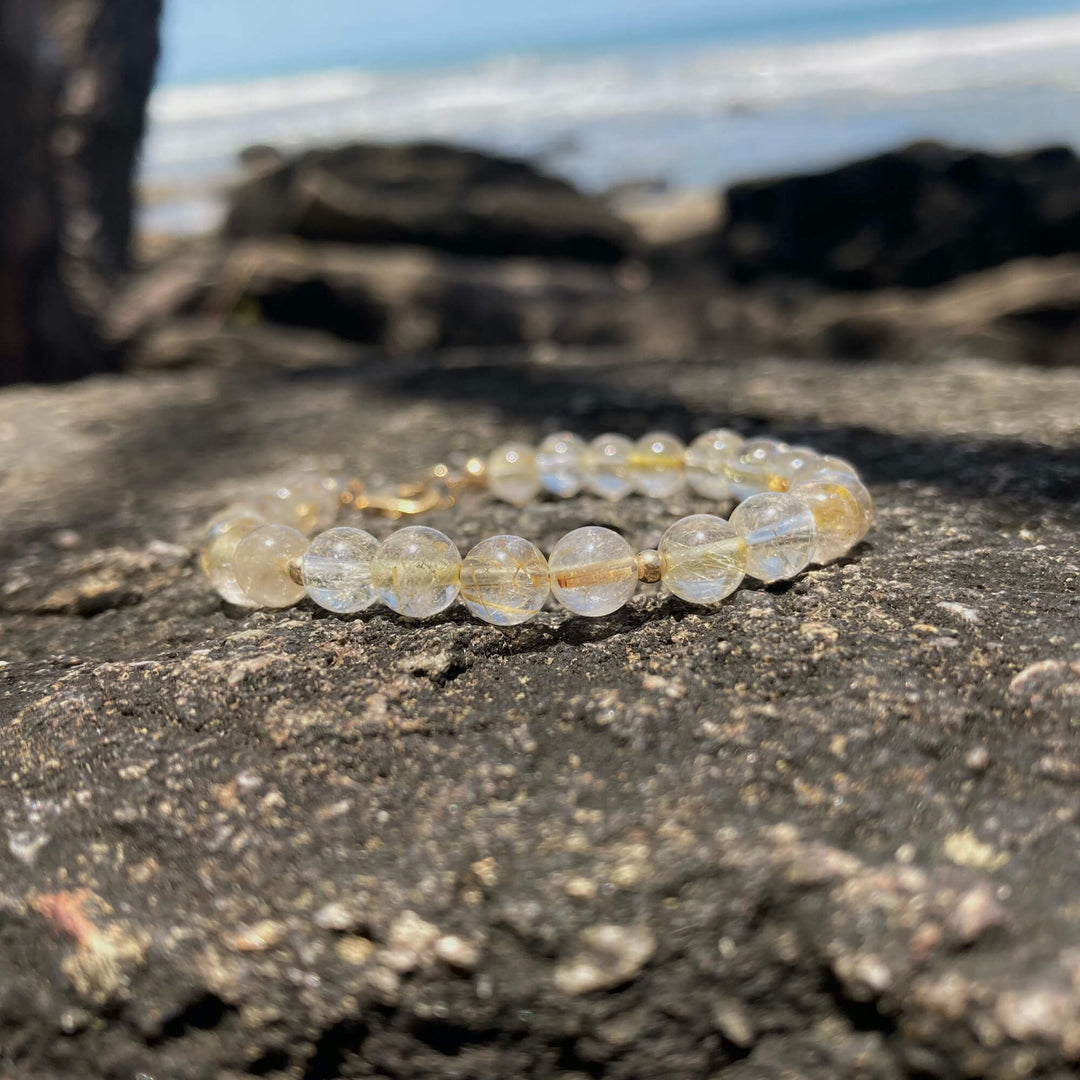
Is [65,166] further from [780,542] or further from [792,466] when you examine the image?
[780,542]

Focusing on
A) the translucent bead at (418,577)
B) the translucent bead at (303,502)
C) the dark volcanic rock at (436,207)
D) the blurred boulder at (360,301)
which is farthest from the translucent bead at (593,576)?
the dark volcanic rock at (436,207)

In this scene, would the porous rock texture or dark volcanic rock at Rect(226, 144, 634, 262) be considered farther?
dark volcanic rock at Rect(226, 144, 634, 262)

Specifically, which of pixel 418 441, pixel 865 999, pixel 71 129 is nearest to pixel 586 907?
pixel 865 999

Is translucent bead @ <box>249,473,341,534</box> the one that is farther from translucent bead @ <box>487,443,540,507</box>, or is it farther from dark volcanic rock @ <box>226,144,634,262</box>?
dark volcanic rock @ <box>226,144,634,262</box>

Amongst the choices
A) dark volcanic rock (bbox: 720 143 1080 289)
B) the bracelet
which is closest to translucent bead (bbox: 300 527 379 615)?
the bracelet

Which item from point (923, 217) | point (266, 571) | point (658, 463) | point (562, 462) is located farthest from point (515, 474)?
point (923, 217)

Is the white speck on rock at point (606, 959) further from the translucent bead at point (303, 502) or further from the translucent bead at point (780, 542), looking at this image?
the translucent bead at point (303, 502)

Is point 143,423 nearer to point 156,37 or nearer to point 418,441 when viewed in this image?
point 418,441
